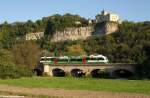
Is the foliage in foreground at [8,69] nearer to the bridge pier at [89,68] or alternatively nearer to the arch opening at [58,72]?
the bridge pier at [89,68]

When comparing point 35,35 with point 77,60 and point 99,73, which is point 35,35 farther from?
point 99,73

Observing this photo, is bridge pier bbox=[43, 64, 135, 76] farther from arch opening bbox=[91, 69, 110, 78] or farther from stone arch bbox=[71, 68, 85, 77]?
stone arch bbox=[71, 68, 85, 77]

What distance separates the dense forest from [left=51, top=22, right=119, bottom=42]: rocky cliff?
11.1ft

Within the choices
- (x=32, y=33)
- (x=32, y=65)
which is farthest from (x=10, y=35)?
(x=32, y=65)

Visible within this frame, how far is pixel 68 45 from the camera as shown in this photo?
505 feet

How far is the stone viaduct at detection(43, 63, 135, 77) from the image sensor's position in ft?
318

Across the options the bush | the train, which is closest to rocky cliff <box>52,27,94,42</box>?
the train

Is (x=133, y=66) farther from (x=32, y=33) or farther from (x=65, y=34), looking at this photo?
(x=32, y=33)

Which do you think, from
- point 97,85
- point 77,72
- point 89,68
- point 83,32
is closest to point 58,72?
point 77,72

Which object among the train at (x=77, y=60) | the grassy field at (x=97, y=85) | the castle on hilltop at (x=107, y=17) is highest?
the castle on hilltop at (x=107, y=17)

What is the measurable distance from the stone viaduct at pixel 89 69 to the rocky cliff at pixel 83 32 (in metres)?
50.6

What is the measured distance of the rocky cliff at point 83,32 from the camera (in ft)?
525

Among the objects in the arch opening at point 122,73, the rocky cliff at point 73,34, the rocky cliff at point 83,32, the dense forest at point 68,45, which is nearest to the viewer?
the dense forest at point 68,45

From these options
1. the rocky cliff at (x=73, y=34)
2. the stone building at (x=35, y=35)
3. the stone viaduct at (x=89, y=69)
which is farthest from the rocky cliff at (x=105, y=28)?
the stone viaduct at (x=89, y=69)
